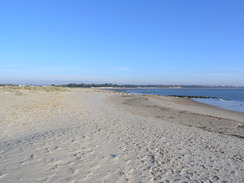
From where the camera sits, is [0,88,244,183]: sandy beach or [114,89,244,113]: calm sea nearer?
[0,88,244,183]: sandy beach

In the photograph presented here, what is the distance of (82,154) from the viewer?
19.4ft

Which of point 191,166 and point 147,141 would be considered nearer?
point 191,166

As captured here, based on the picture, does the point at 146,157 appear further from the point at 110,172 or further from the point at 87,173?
the point at 87,173

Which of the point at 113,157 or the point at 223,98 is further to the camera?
the point at 223,98

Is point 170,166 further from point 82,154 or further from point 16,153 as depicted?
point 16,153

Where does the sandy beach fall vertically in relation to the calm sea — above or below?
above

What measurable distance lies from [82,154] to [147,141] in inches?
113

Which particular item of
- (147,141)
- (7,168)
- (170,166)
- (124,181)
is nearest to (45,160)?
(7,168)

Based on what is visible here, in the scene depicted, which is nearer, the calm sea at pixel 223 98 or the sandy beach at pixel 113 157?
the sandy beach at pixel 113 157

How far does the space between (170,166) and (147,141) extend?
7.78 feet

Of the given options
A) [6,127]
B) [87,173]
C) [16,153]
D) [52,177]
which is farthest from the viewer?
[6,127]

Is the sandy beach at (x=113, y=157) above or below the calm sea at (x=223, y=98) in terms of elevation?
above

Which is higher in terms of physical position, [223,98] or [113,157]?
[113,157]

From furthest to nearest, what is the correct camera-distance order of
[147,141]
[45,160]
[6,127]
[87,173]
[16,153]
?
[6,127], [147,141], [16,153], [45,160], [87,173]
